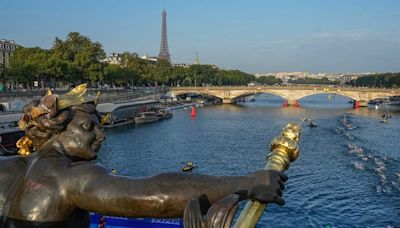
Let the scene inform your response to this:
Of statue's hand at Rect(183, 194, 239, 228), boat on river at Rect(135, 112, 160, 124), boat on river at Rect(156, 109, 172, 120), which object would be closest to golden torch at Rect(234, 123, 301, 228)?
statue's hand at Rect(183, 194, 239, 228)

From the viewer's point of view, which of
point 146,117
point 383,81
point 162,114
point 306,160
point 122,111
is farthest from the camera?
point 383,81

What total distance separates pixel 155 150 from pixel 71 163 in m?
33.2

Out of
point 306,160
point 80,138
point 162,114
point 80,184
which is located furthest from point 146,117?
point 80,184

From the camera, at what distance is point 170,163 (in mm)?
30016

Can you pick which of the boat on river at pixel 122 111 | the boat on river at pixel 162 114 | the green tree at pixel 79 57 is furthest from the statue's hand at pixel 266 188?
the green tree at pixel 79 57

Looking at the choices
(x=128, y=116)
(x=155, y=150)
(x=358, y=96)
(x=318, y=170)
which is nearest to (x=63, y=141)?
(x=318, y=170)

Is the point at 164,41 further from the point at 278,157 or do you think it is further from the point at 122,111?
the point at 278,157

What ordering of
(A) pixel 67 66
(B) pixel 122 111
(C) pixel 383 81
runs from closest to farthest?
1. (B) pixel 122 111
2. (A) pixel 67 66
3. (C) pixel 383 81

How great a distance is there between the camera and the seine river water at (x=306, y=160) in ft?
64.4

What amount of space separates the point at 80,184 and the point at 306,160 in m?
30.2

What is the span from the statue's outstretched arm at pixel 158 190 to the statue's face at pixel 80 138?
299mm

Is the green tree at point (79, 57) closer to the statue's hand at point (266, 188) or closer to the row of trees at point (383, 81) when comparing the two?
the statue's hand at point (266, 188)

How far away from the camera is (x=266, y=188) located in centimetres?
197

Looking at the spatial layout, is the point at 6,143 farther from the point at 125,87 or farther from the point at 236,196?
the point at 125,87
